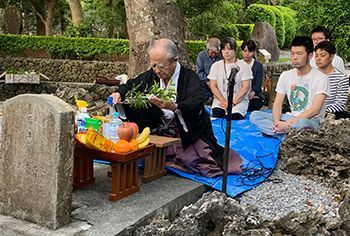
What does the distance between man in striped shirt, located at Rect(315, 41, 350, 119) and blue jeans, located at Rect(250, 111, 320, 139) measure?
0.72 m

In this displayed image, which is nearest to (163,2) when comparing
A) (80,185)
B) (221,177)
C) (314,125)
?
(314,125)

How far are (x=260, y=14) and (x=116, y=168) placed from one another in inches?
812

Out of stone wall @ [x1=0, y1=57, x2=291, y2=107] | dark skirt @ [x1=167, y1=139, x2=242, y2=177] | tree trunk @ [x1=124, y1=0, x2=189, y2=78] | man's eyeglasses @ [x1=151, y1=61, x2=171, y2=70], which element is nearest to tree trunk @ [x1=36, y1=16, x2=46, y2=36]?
stone wall @ [x1=0, y1=57, x2=291, y2=107]

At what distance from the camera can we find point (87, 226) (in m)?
3.51

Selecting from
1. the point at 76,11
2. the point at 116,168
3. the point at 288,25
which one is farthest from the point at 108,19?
the point at 116,168

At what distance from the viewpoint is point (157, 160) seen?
15.6 ft

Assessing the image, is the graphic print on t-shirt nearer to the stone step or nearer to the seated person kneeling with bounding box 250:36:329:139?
the seated person kneeling with bounding box 250:36:329:139

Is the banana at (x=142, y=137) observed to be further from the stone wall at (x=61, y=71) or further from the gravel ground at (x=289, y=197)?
the stone wall at (x=61, y=71)

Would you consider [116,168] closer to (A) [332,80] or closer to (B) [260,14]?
(A) [332,80]

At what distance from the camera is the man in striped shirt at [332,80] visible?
657cm

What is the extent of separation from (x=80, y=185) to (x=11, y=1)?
1700 centimetres

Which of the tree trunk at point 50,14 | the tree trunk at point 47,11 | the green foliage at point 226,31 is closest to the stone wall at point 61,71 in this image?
the green foliage at point 226,31

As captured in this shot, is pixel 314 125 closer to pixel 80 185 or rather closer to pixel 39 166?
pixel 80 185

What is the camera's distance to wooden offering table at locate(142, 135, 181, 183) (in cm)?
458
